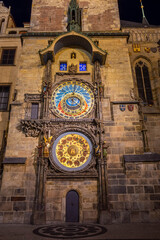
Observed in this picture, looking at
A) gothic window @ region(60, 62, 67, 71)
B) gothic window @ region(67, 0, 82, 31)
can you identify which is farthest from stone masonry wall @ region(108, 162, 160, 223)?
gothic window @ region(67, 0, 82, 31)

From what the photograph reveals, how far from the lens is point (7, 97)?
1277 centimetres

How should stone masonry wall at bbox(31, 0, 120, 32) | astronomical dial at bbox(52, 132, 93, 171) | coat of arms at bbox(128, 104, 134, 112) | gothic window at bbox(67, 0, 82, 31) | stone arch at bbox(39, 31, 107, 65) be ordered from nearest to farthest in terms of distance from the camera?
astronomical dial at bbox(52, 132, 93, 171), coat of arms at bbox(128, 104, 134, 112), stone arch at bbox(39, 31, 107, 65), gothic window at bbox(67, 0, 82, 31), stone masonry wall at bbox(31, 0, 120, 32)

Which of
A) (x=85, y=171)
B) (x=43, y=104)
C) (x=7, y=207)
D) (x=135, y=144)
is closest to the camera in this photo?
(x=7, y=207)

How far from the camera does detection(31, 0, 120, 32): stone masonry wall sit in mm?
13289

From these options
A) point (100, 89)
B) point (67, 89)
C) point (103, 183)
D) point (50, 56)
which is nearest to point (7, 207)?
point (103, 183)

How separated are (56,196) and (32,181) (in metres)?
1.28

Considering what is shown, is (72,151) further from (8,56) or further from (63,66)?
(8,56)

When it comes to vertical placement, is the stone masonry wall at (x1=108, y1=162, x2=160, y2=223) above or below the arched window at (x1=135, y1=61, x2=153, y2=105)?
below

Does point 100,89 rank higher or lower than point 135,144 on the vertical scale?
higher

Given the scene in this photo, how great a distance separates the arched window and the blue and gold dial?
438cm

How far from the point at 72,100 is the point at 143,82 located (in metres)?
5.96

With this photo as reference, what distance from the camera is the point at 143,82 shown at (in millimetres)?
12984

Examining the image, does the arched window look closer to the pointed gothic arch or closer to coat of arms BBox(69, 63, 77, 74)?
the pointed gothic arch

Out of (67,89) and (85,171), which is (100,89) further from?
(85,171)
